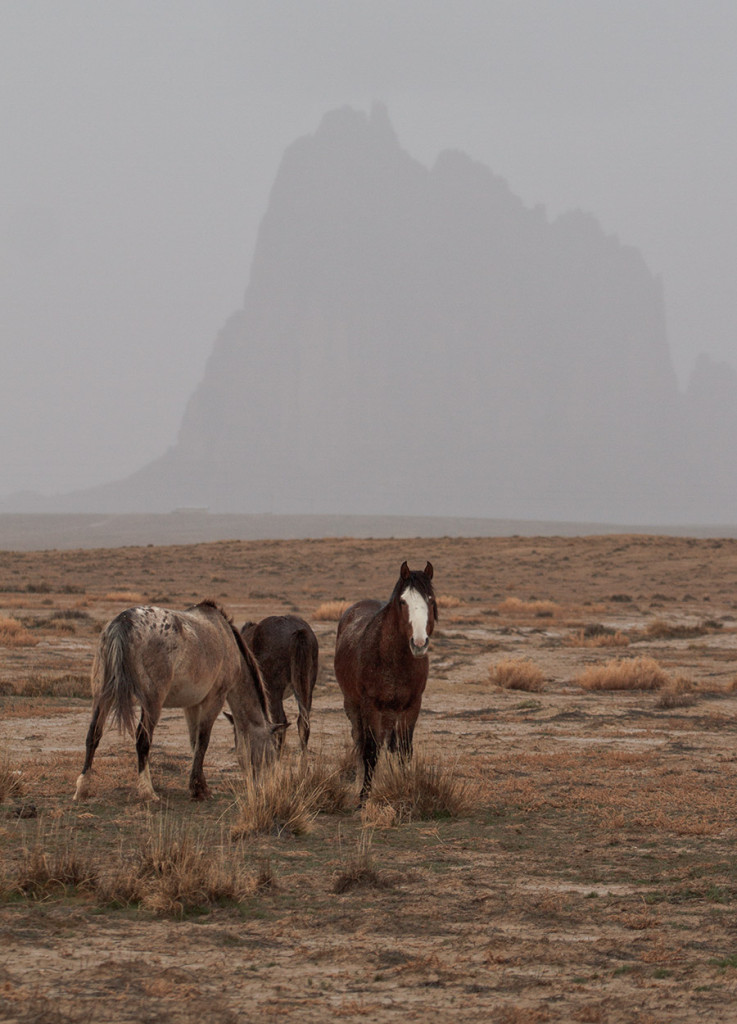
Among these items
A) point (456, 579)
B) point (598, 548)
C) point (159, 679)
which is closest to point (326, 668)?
point (159, 679)

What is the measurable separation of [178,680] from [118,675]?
22.9 inches

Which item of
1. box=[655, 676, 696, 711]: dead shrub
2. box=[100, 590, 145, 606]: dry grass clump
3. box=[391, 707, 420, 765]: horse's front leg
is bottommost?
box=[100, 590, 145, 606]: dry grass clump

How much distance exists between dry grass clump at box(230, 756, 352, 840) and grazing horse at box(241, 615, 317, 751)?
2558 mm

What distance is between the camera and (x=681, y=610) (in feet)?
114

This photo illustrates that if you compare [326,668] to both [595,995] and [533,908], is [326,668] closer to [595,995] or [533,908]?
[533,908]

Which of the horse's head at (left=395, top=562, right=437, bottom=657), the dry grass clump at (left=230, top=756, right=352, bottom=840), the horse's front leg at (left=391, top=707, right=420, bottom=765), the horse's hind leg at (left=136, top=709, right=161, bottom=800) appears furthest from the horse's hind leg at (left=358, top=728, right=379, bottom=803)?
the horse's hind leg at (left=136, top=709, right=161, bottom=800)

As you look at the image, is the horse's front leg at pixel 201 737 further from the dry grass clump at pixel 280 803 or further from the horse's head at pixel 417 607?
the horse's head at pixel 417 607

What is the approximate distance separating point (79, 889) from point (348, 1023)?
2.28m

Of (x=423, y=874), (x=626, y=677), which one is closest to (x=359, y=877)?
(x=423, y=874)

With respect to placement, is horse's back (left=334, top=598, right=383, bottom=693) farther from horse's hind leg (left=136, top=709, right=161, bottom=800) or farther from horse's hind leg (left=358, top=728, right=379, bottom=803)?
horse's hind leg (left=136, top=709, right=161, bottom=800)

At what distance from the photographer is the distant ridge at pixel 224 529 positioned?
102 metres

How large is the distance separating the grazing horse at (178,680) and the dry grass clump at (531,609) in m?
23.5

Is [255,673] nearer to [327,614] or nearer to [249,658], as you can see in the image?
[249,658]

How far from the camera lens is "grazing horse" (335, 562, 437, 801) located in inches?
346
